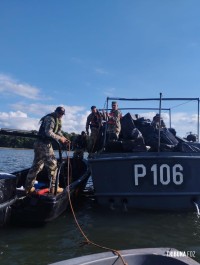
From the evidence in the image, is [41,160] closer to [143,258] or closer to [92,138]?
[92,138]

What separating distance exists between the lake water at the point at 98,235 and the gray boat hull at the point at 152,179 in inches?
11.7

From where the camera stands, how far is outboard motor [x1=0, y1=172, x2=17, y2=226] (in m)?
5.30

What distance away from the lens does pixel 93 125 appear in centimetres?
1068

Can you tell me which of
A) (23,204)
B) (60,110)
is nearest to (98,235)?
(23,204)

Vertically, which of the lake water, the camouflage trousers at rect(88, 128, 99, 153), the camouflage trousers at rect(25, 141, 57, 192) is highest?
the camouflage trousers at rect(88, 128, 99, 153)

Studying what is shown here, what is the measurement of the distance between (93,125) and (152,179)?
393 cm

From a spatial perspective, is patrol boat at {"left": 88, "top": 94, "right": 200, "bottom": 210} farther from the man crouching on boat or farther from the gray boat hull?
the man crouching on boat

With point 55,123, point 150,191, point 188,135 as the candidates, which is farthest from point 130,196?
point 188,135

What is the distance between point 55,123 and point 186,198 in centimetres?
325

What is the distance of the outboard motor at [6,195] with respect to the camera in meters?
5.30

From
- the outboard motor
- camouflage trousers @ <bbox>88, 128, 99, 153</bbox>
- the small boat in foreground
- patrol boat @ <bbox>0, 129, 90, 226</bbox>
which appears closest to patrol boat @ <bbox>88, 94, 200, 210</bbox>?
patrol boat @ <bbox>0, 129, 90, 226</bbox>

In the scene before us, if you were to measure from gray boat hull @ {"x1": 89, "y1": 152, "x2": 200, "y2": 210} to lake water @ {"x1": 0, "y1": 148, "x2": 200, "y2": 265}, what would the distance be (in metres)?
0.30

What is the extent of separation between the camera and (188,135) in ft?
30.1

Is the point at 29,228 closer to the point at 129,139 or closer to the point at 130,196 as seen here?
the point at 130,196
